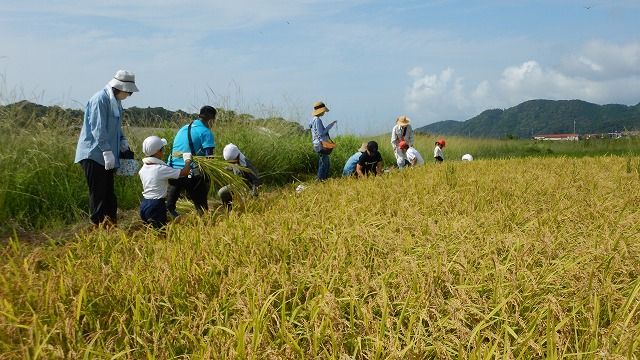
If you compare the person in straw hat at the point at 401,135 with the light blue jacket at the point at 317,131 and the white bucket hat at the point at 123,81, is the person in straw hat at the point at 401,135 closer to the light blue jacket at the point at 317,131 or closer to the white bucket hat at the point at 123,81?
the light blue jacket at the point at 317,131

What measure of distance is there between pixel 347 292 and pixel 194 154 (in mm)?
3729

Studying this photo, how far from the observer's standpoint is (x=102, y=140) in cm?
455

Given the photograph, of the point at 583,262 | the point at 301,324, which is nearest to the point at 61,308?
the point at 301,324

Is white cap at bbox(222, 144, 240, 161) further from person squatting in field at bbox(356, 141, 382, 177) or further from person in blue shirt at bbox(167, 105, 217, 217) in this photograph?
person squatting in field at bbox(356, 141, 382, 177)

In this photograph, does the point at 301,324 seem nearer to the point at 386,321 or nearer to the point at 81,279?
the point at 386,321

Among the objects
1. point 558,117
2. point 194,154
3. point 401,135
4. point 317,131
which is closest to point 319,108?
point 317,131

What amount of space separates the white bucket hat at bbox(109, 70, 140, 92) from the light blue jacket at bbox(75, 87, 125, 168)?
0.39 feet

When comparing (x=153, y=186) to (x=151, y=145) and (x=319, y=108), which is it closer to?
(x=151, y=145)

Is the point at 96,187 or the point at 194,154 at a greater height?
the point at 194,154

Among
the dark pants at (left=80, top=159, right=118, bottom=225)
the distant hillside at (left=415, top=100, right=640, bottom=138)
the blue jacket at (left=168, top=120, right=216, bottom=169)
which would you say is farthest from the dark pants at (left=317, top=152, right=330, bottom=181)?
the distant hillside at (left=415, top=100, right=640, bottom=138)

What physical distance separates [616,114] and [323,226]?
721 ft

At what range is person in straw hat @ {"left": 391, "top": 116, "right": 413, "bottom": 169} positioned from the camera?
940cm

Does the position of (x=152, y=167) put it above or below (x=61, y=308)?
above

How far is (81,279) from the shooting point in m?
2.33
